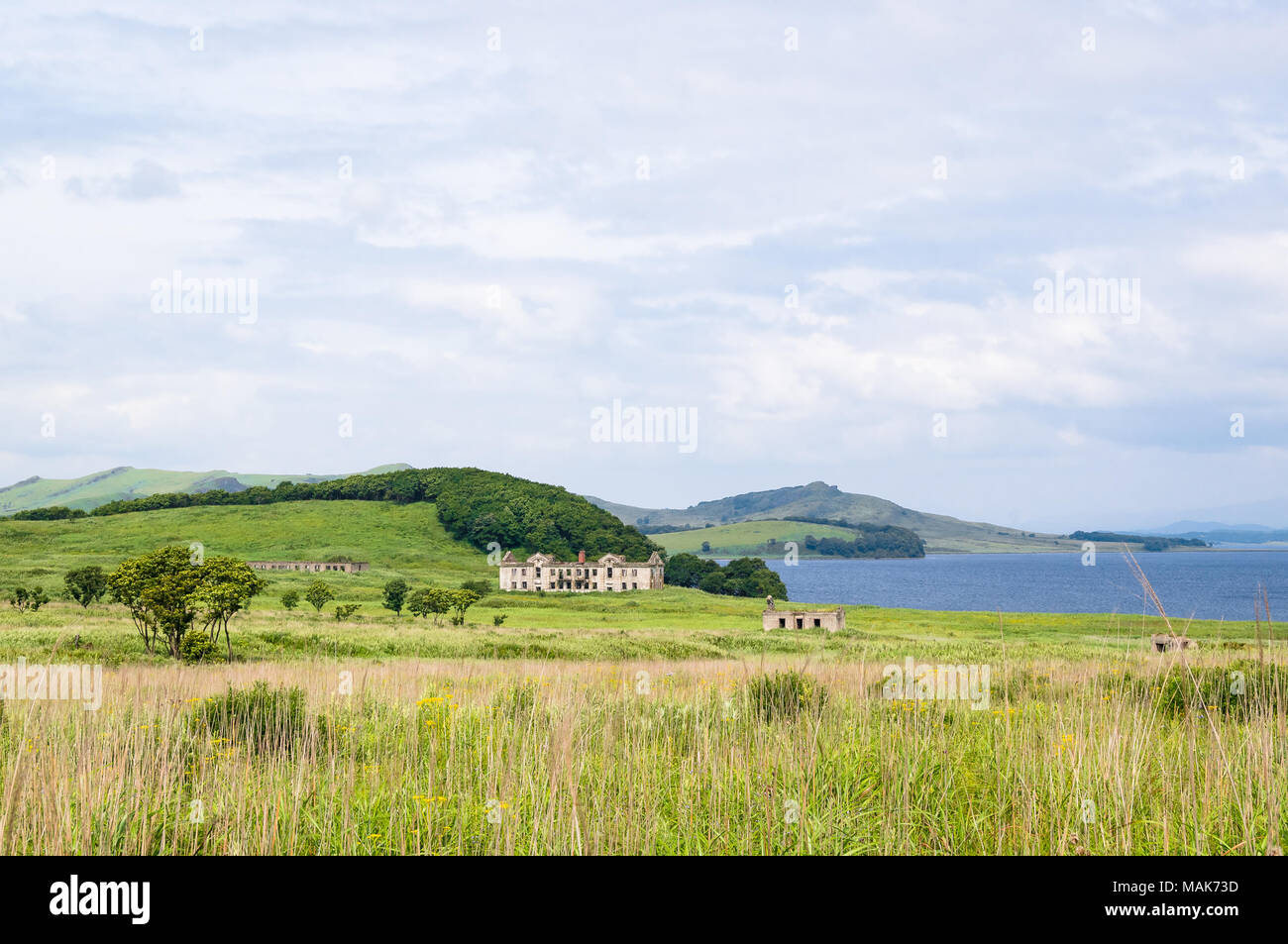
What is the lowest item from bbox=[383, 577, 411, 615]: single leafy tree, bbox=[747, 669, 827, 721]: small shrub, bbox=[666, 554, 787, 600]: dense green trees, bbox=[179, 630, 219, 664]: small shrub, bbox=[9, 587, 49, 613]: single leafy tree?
bbox=[666, 554, 787, 600]: dense green trees

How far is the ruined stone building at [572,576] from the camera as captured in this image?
4983 inches

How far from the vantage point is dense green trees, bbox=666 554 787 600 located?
127 metres

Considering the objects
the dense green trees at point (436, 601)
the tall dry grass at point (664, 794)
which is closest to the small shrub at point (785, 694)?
the tall dry grass at point (664, 794)

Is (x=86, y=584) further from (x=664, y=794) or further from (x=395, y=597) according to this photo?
(x=664, y=794)

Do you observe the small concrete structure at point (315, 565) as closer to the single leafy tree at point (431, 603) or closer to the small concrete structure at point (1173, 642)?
the single leafy tree at point (431, 603)

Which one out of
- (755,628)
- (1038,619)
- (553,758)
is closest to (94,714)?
(553,758)

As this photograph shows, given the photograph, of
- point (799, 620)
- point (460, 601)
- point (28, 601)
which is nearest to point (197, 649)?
point (28, 601)

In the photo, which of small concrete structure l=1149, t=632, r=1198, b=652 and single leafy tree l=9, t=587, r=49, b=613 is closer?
small concrete structure l=1149, t=632, r=1198, b=652

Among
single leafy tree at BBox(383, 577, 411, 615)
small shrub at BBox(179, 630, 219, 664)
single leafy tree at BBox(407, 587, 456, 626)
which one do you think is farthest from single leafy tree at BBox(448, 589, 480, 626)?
small shrub at BBox(179, 630, 219, 664)

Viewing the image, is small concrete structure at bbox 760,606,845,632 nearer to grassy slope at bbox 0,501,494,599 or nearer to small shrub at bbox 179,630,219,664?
small shrub at bbox 179,630,219,664

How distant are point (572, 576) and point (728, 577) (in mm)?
24698

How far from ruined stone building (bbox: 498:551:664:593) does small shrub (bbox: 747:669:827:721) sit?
11723 centimetres
